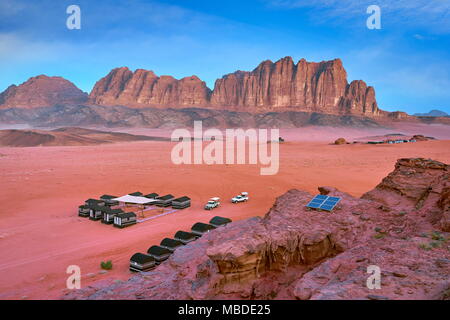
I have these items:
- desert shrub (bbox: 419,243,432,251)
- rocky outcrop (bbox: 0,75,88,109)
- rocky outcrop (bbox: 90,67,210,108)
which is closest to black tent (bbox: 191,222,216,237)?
desert shrub (bbox: 419,243,432,251)

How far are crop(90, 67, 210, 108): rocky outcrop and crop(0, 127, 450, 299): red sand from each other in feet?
429

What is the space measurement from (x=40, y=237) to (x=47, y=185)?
1602 centimetres

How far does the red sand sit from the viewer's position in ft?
40.4

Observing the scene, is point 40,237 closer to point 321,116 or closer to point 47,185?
point 47,185

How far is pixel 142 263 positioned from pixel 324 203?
24.5 feet

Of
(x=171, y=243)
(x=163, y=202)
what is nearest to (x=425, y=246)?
(x=171, y=243)

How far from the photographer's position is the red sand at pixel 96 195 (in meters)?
12.3

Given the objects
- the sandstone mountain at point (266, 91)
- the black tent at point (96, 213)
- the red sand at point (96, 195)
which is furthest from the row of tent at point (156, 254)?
the sandstone mountain at point (266, 91)

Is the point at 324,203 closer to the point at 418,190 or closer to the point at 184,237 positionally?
the point at 418,190

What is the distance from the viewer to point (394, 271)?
5.55 metres

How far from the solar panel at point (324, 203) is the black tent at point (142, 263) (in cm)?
673

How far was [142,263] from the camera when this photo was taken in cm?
1151

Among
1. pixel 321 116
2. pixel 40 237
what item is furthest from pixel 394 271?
pixel 321 116

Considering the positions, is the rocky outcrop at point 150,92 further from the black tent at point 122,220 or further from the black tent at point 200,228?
the black tent at point 200,228
